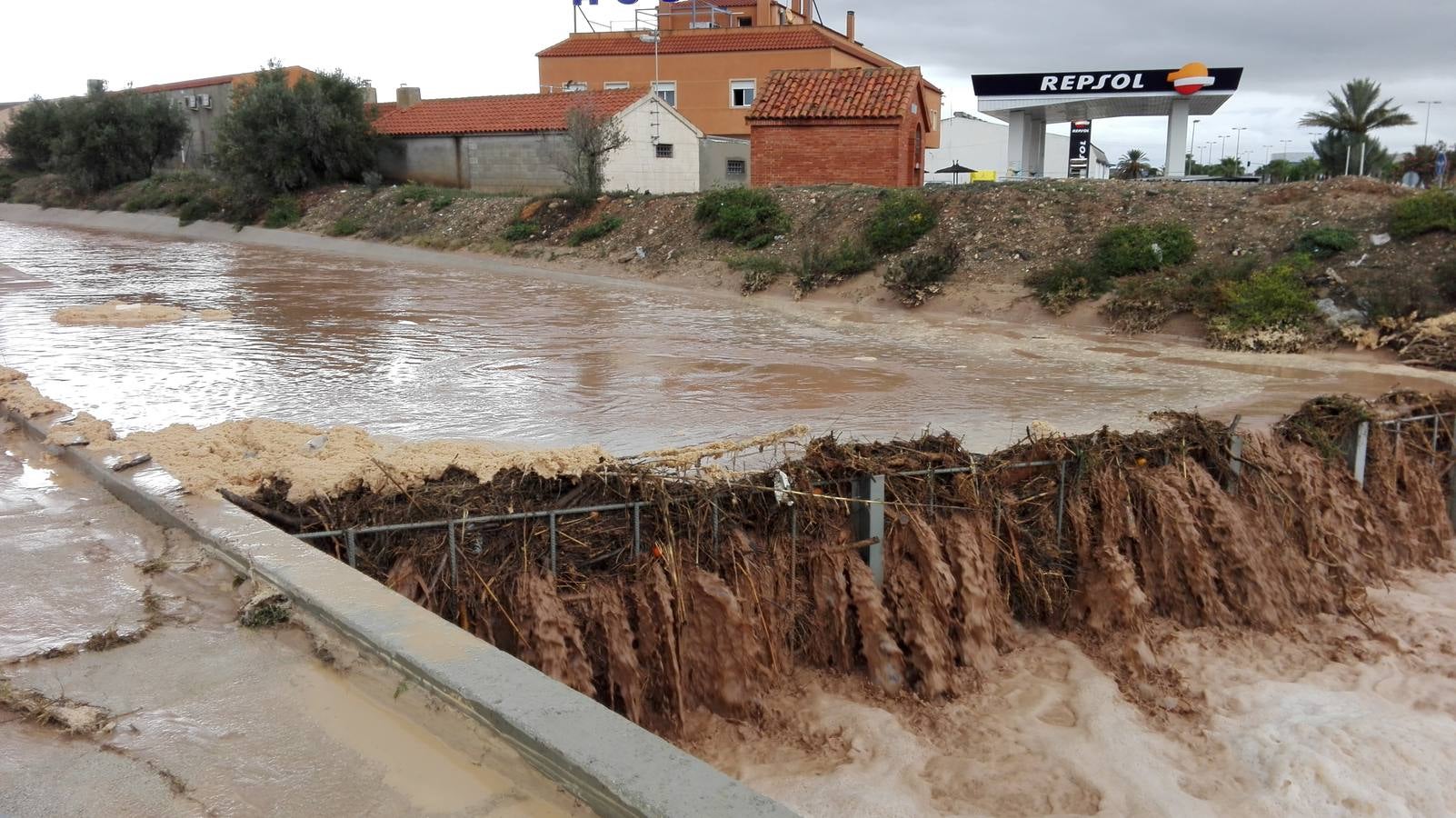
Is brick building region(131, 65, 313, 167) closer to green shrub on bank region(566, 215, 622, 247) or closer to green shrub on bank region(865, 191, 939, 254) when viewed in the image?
green shrub on bank region(566, 215, 622, 247)

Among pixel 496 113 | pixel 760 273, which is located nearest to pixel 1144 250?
pixel 760 273

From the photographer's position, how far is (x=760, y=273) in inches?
787

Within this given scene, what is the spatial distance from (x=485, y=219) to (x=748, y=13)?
19.9m

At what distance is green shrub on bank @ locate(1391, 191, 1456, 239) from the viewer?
1541 cm

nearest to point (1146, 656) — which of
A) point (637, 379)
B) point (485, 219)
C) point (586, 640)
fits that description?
point (586, 640)

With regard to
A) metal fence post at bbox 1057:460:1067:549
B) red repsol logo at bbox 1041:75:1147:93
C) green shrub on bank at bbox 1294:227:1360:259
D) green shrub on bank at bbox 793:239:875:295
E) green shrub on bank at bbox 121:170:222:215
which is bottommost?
metal fence post at bbox 1057:460:1067:549

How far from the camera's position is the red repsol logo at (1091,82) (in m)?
28.4

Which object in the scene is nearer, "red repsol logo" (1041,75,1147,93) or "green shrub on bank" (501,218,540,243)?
"green shrub on bank" (501,218,540,243)

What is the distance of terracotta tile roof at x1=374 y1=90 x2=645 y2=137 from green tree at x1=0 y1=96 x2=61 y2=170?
17.2 metres

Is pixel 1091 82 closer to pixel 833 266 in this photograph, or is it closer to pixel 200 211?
pixel 833 266

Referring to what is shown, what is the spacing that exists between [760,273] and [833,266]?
4.70 feet

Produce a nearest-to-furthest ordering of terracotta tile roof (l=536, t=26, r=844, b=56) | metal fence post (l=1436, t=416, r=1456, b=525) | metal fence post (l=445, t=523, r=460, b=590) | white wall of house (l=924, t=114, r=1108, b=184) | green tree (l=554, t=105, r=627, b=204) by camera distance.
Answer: metal fence post (l=445, t=523, r=460, b=590), metal fence post (l=1436, t=416, r=1456, b=525), green tree (l=554, t=105, r=627, b=204), terracotta tile roof (l=536, t=26, r=844, b=56), white wall of house (l=924, t=114, r=1108, b=184)

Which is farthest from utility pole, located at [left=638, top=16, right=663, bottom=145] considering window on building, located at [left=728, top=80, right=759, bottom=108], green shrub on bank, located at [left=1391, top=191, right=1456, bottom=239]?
green shrub on bank, located at [left=1391, top=191, right=1456, bottom=239]

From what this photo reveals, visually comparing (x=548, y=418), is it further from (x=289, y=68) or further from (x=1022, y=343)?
(x=289, y=68)
